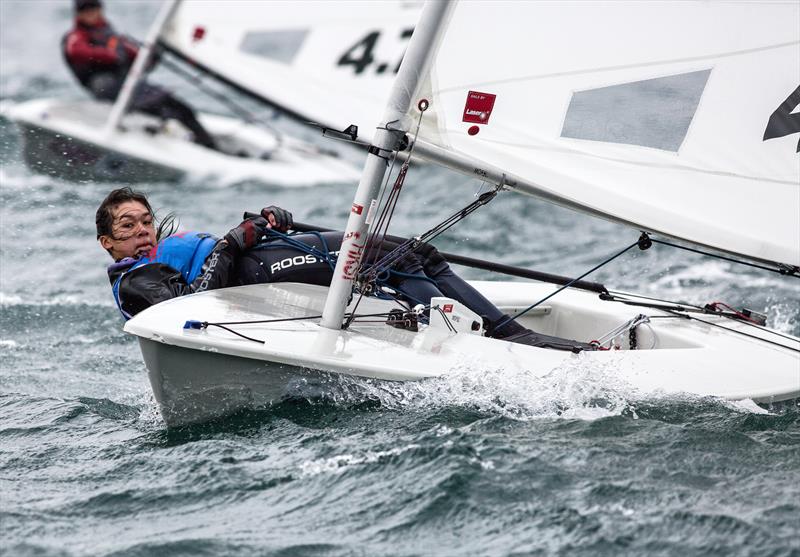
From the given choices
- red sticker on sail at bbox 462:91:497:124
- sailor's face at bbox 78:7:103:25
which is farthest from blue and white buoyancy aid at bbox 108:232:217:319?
sailor's face at bbox 78:7:103:25

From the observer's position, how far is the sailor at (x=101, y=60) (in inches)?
351

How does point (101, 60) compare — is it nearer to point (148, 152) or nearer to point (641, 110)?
point (148, 152)

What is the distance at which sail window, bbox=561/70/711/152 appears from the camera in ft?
12.1

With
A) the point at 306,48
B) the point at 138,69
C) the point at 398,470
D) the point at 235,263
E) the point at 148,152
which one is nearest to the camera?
the point at 398,470

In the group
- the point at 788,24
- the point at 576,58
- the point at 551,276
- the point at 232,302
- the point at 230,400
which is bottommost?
the point at 230,400

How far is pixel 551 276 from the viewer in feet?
15.1

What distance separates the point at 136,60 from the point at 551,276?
16.7ft

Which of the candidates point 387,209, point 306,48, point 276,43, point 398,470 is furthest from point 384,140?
point 276,43

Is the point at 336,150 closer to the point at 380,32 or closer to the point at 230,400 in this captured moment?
the point at 380,32

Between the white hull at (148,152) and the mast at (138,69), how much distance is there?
0.32ft

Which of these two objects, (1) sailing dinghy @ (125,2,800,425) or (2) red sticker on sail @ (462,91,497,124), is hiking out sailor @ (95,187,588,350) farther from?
(2) red sticker on sail @ (462,91,497,124)

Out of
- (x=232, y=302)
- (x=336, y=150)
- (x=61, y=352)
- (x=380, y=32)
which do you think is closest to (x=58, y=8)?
(x=336, y=150)

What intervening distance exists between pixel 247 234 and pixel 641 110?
1350 millimetres

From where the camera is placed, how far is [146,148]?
8.43 m
